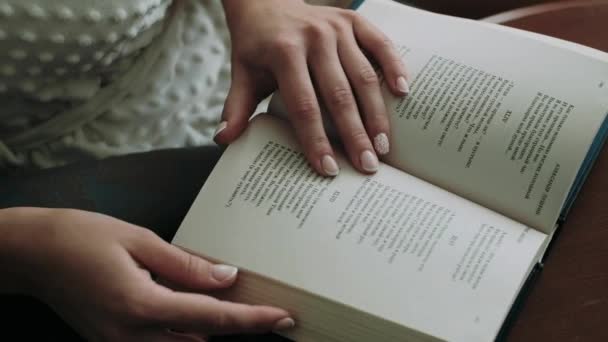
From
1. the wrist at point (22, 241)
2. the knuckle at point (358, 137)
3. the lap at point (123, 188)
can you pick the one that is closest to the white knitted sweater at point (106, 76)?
the lap at point (123, 188)

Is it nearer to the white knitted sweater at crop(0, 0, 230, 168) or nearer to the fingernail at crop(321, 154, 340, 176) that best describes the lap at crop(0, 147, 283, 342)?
the white knitted sweater at crop(0, 0, 230, 168)

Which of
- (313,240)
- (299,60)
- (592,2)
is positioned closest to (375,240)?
(313,240)

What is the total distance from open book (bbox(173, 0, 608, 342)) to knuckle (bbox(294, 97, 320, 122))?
2 centimetres

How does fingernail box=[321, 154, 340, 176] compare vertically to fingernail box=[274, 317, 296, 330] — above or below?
above

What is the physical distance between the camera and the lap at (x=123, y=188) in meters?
0.66

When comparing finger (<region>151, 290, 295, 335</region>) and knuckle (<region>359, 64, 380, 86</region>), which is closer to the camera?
finger (<region>151, 290, 295, 335</region>)

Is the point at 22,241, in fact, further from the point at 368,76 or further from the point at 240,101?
the point at 368,76

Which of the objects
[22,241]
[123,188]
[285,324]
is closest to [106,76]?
[123,188]

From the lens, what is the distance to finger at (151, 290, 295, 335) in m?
0.50

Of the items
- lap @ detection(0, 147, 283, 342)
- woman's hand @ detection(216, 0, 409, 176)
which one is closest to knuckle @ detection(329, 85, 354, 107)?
woman's hand @ detection(216, 0, 409, 176)

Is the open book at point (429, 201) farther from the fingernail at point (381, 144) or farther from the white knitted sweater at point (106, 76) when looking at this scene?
the white knitted sweater at point (106, 76)

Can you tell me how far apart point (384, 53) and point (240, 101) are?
15 centimetres

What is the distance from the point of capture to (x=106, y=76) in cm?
71

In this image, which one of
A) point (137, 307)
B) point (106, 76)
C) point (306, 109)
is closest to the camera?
point (137, 307)
